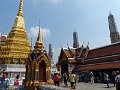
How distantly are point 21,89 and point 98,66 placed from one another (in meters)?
10.7

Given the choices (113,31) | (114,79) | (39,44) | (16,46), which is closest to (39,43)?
(39,44)

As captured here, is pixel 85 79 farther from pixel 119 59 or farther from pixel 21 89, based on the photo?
pixel 21 89

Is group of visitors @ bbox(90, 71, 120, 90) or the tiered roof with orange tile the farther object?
the tiered roof with orange tile

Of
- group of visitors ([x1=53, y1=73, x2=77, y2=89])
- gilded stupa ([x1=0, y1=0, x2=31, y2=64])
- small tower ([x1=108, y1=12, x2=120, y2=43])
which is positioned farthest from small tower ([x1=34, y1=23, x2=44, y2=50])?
small tower ([x1=108, y1=12, x2=120, y2=43])

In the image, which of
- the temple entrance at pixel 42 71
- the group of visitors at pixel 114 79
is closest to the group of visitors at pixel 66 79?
the temple entrance at pixel 42 71

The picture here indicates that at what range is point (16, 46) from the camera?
1596 inches

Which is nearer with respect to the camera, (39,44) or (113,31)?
(39,44)

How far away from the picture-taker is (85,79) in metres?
27.7

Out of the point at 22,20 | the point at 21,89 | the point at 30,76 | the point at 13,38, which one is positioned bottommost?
the point at 21,89

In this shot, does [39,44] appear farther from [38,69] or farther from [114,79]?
[114,79]

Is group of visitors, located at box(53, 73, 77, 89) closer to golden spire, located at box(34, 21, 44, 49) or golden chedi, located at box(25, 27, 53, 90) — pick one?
golden chedi, located at box(25, 27, 53, 90)

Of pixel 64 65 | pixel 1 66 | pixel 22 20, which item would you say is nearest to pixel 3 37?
pixel 22 20

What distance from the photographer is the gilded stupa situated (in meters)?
38.8

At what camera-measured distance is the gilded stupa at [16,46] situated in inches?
1527
